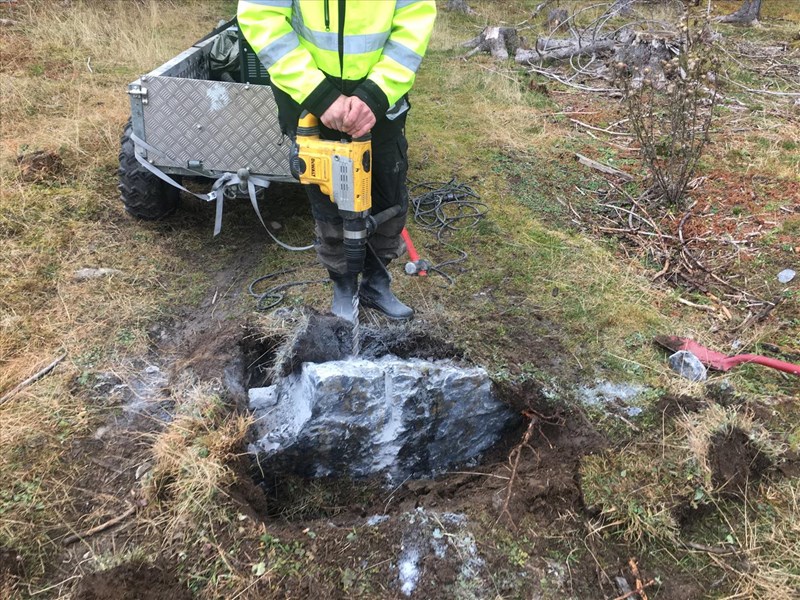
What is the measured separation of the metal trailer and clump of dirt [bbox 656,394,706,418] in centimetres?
256

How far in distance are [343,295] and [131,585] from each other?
73.3 inches

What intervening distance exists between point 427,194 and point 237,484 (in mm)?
3316

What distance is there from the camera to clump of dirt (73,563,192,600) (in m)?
1.73

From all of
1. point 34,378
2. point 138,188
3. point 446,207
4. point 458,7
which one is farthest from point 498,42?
point 34,378

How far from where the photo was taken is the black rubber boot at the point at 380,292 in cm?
333

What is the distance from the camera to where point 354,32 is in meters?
2.32

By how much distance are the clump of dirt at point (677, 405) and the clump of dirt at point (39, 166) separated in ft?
15.8

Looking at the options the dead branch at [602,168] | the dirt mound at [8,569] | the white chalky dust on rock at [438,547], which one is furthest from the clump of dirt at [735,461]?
the dead branch at [602,168]

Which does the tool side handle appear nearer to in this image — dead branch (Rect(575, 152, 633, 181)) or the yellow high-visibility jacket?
the yellow high-visibility jacket

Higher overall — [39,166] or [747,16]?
[39,166]

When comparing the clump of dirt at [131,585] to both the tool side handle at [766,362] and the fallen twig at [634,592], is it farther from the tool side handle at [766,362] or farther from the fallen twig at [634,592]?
the tool side handle at [766,362]

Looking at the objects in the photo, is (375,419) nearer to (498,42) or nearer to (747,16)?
(498,42)

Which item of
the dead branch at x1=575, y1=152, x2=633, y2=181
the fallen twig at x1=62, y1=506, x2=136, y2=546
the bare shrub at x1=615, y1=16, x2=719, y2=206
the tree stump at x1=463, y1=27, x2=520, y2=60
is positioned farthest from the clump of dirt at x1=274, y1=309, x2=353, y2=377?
the tree stump at x1=463, y1=27, x2=520, y2=60

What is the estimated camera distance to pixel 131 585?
1.77m
